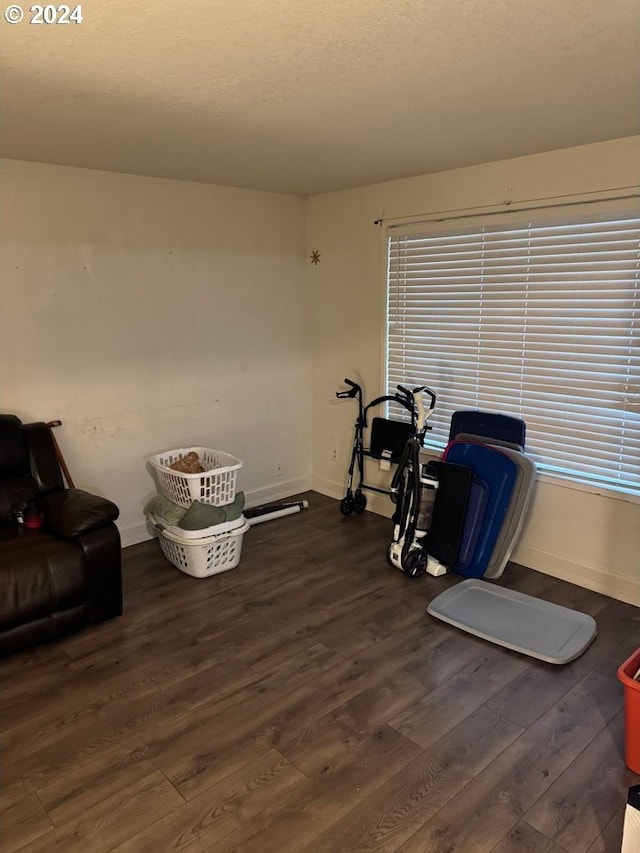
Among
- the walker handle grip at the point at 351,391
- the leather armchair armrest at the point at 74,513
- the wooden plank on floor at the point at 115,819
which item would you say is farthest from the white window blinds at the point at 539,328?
the wooden plank on floor at the point at 115,819

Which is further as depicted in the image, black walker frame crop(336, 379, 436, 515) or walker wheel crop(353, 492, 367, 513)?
walker wheel crop(353, 492, 367, 513)

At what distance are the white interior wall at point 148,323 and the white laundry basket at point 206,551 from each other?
1.96ft

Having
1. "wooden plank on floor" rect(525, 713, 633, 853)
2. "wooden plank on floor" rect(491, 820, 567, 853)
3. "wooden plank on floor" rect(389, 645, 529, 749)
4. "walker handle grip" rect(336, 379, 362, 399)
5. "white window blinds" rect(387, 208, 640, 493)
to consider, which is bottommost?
"wooden plank on floor" rect(491, 820, 567, 853)

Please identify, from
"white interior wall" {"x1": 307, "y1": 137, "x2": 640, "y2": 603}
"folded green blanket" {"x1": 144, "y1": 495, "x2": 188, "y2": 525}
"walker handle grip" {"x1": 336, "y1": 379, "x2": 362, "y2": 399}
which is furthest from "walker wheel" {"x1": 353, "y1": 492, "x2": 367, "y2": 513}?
"folded green blanket" {"x1": 144, "y1": 495, "x2": 188, "y2": 525}

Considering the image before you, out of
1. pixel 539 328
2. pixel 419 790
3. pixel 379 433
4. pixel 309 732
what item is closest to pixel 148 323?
pixel 379 433

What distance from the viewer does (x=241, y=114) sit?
2451mm

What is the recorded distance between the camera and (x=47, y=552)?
108 inches

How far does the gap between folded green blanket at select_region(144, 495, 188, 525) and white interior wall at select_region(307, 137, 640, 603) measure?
160 centimetres

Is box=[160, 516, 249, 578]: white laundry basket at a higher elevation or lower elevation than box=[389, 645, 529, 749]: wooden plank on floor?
higher

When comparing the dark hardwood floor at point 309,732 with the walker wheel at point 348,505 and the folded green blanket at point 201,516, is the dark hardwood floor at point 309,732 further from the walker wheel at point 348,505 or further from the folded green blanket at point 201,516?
the walker wheel at point 348,505

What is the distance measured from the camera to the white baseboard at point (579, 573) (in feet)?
10.4

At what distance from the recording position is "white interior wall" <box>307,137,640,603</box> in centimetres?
314

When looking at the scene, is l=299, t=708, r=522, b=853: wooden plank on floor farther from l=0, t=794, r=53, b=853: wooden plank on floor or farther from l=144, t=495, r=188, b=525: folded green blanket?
l=144, t=495, r=188, b=525: folded green blanket

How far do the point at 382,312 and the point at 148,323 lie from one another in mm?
1633
